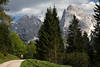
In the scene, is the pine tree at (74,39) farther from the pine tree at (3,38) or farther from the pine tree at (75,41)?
the pine tree at (3,38)

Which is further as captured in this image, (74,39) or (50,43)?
(74,39)

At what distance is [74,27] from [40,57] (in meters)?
16.9

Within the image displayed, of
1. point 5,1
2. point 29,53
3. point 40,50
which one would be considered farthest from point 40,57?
point 29,53

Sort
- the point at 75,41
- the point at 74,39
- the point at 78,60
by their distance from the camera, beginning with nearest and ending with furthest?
the point at 78,60
the point at 75,41
the point at 74,39

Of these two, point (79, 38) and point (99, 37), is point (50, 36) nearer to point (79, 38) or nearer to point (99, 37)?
point (99, 37)

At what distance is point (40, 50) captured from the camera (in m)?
34.2

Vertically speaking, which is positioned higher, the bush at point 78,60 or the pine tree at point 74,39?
the pine tree at point 74,39

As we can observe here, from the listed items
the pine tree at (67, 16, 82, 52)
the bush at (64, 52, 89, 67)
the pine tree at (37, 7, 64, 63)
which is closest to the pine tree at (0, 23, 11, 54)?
the pine tree at (37, 7, 64, 63)

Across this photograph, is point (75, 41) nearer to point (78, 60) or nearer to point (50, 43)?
point (50, 43)

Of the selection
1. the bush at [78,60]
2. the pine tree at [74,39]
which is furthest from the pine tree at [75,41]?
the bush at [78,60]

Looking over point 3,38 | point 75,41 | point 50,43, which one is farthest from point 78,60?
point 75,41

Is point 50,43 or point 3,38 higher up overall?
point 3,38

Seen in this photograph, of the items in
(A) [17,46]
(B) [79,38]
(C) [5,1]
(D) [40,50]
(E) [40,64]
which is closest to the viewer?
(C) [5,1]

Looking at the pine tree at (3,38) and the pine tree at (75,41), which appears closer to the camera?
the pine tree at (3,38)
